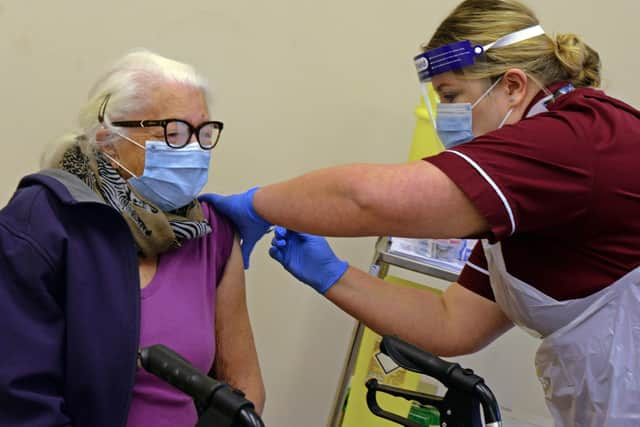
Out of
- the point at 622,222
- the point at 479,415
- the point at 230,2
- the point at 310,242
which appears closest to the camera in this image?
the point at 479,415

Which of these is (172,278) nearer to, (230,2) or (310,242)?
(310,242)

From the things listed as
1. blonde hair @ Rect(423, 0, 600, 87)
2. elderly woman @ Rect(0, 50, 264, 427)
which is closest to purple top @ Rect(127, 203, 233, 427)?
elderly woman @ Rect(0, 50, 264, 427)

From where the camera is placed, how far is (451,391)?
97 centimetres

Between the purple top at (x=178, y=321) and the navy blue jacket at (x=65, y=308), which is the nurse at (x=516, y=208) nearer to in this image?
the purple top at (x=178, y=321)

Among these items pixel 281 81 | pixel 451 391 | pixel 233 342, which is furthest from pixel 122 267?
pixel 281 81

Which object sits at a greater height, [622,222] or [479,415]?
[622,222]

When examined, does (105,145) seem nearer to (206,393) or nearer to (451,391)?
(206,393)

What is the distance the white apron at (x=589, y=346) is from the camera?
1.18 m

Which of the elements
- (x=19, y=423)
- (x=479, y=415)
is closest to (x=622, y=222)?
(x=479, y=415)

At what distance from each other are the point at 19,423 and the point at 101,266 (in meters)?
0.28

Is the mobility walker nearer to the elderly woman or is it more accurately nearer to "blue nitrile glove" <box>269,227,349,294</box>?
the elderly woman

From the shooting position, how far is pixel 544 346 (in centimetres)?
132

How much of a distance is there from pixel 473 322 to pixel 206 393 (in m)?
0.90

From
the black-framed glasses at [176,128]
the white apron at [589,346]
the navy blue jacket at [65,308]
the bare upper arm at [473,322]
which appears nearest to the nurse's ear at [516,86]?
the white apron at [589,346]
